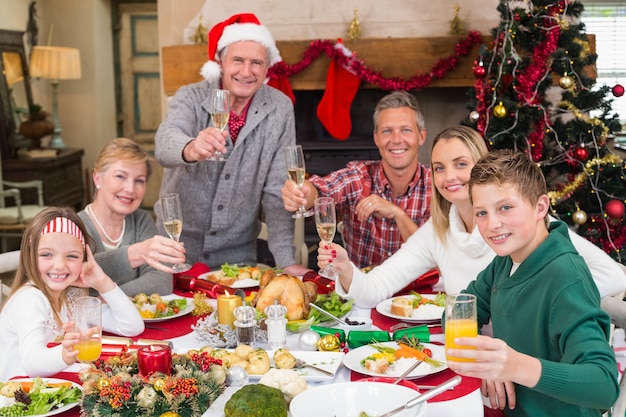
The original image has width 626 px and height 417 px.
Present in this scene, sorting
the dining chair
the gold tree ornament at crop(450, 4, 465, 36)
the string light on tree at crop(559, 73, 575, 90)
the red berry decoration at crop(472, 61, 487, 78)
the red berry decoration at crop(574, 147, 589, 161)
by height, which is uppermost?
the gold tree ornament at crop(450, 4, 465, 36)

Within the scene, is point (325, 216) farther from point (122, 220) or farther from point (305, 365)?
point (122, 220)

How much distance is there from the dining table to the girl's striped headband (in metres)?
0.32

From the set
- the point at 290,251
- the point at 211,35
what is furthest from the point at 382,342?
the point at 211,35

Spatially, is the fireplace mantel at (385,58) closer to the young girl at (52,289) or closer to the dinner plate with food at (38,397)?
the young girl at (52,289)

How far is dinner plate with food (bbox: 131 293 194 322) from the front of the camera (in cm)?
225

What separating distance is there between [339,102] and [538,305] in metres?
3.62

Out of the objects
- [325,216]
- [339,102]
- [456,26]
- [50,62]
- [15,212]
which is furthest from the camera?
[50,62]

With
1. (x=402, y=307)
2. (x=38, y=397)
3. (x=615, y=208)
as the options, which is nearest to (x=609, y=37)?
(x=615, y=208)

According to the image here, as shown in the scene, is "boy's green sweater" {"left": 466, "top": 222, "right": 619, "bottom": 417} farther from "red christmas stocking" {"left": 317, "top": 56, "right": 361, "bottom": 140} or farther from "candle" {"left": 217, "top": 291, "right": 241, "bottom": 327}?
"red christmas stocking" {"left": 317, "top": 56, "right": 361, "bottom": 140}

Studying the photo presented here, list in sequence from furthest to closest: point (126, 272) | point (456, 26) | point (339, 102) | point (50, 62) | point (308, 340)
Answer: point (50, 62) → point (339, 102) → point (456, 26) → point (126, 272) → point (308, 340)

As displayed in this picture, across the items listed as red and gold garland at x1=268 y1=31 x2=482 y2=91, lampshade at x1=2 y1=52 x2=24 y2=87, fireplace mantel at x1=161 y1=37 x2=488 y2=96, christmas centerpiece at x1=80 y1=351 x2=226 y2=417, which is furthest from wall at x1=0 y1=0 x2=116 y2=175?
christmas centerpiece at x1=80 y1=351 x2=226 y2=417

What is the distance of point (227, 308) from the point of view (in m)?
2.10

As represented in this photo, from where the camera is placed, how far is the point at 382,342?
2004 millimetres

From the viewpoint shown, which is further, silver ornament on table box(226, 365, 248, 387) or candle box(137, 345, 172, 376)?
silver ornament on table box(226, 365, 248, 387)
